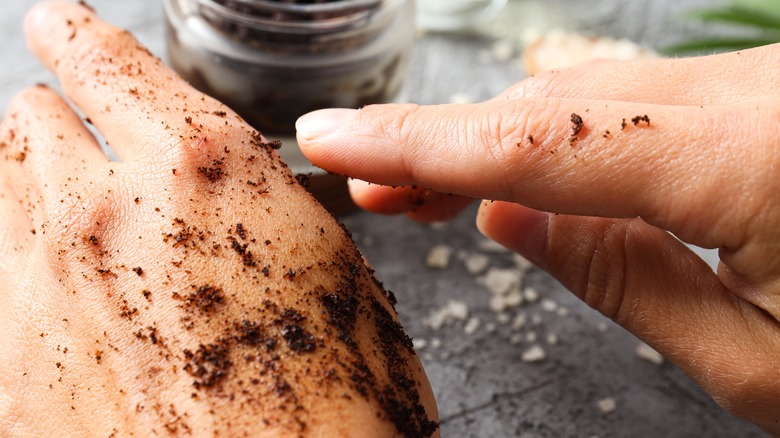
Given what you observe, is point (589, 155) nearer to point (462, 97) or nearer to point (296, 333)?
point (296, 333)

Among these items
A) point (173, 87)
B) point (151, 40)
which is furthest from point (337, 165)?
point (151, 40)

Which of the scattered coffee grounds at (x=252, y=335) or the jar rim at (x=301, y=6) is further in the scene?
the jar rim at (x=301, y=6)

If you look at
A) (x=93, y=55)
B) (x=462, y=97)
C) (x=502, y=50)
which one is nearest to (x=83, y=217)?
(x=93, y=55)

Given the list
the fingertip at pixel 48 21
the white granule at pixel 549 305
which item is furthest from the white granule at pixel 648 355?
the fingertip at pixel 48 21

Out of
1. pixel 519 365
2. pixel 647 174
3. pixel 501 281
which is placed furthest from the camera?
pixel 501 281

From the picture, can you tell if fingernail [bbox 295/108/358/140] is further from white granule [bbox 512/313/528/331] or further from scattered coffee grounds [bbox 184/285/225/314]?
white granule [bbox 512/313/528/331]

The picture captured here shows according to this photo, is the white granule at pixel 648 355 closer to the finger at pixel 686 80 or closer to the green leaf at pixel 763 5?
the finger at pixel 686 80

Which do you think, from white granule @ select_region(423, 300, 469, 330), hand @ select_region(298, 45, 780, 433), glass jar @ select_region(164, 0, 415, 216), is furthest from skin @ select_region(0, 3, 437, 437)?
white granule @ select_region(423, 300, 469, 330)
